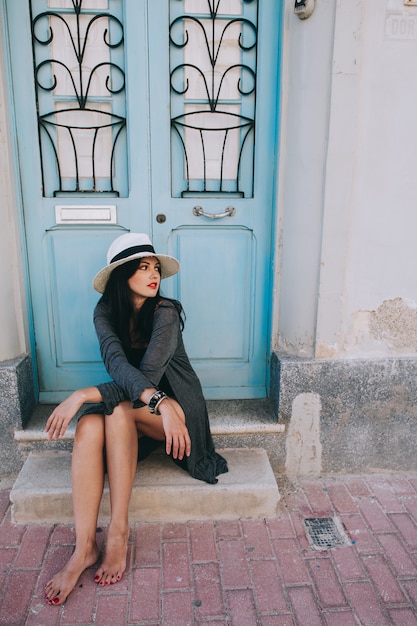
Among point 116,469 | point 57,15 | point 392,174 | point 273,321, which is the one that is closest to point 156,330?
point 116,469

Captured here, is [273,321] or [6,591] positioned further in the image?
[273,321]

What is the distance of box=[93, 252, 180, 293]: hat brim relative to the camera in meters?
2.40

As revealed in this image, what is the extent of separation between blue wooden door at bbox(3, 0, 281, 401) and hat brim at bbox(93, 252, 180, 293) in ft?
1.39

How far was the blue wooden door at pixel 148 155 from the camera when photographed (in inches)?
109

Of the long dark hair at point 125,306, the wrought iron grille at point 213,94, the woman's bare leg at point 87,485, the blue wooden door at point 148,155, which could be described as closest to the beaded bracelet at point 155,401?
the woman's bare leg at point 87,485

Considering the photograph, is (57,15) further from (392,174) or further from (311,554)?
(311,554)

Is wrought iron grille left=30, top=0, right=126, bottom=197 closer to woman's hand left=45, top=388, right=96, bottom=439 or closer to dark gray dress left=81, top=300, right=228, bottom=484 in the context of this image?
dark gray dress left=81, top=300, right=228, bottom=484

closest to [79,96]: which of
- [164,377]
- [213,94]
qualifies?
[213,94]

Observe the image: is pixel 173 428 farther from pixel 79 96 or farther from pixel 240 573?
pixel 79 96

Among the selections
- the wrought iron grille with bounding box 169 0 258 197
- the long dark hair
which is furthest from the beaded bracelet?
the wrought iron grille with bounding box 169 0 258 197

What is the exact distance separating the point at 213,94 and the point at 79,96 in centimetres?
79

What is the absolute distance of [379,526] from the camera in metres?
2.62

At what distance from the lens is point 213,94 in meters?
2.88

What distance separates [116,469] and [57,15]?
2512 millimetres
